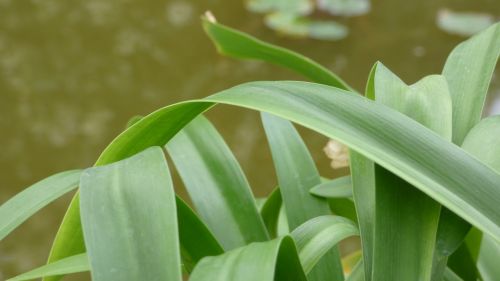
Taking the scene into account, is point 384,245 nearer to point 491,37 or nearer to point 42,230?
point 491,37

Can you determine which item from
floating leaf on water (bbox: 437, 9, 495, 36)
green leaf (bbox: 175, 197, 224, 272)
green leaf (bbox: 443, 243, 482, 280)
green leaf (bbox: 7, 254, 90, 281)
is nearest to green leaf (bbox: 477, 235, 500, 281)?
green leaf (bbox: 443, 243, 482, 280)

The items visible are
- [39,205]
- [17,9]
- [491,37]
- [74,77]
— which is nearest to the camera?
[39,205]

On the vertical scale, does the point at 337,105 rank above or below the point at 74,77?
below

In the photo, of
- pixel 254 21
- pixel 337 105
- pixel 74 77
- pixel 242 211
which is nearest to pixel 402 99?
pixel 337 105

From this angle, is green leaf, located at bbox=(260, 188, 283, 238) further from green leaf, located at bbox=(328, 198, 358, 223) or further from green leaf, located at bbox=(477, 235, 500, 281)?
green leaf, located at bbox=(477, 235, 500, 281)

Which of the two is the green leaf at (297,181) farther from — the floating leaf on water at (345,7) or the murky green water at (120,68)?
the floating leaf on water at (345,7)

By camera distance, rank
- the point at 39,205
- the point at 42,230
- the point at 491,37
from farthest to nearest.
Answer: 1. the point at 42,230
2. the point at 491,37
3. the point at 39,205

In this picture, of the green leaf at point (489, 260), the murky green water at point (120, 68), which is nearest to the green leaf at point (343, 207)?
the green leaf at point (489, 260)

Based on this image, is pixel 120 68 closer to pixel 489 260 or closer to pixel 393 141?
pixel 489 260
